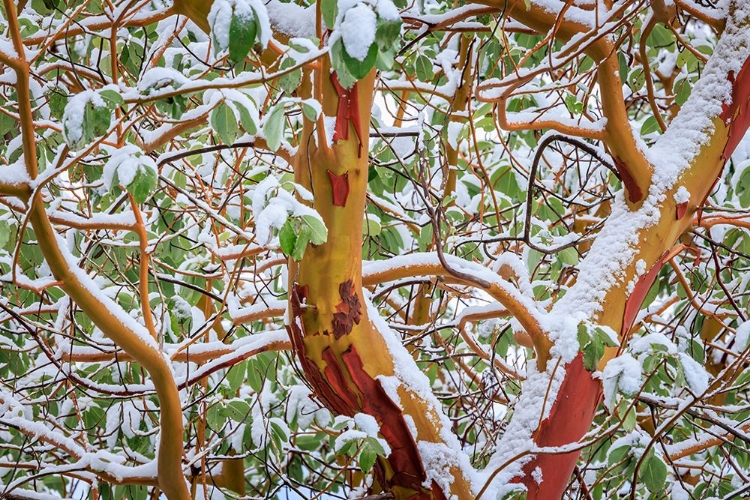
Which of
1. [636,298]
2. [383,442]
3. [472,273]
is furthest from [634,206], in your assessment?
[383,442]

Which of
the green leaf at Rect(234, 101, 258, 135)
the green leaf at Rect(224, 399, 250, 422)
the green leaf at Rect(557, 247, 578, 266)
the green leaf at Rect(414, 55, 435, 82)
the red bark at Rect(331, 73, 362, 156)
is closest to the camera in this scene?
the green leaf at Rect(234, 101, 258, 135)

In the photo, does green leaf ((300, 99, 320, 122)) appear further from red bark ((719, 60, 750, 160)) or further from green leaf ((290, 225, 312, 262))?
red bark ((719, 60, 750, 160))

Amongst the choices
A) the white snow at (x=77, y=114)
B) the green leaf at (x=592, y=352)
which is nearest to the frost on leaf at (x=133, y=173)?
the white snow at (x=77, y=114)

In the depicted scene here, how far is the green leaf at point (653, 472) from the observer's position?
1702 millimetres

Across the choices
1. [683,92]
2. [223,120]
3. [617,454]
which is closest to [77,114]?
[223,120]

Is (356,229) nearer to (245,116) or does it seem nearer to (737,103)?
(245,116)

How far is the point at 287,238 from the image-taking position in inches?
44.9

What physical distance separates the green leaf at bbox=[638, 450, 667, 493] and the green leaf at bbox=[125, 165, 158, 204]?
1282 millimetres

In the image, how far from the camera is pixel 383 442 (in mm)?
1393

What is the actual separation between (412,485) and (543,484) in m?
0.28

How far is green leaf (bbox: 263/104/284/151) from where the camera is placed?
1161 mm

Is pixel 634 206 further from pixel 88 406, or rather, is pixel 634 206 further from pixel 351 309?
pixel 88 406

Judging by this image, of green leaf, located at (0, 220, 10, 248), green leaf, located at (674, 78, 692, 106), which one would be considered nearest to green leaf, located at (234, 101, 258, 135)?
green leaf, located at (0, 220, 10, 248)

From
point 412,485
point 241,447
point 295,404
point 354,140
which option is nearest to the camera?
point 354,140
